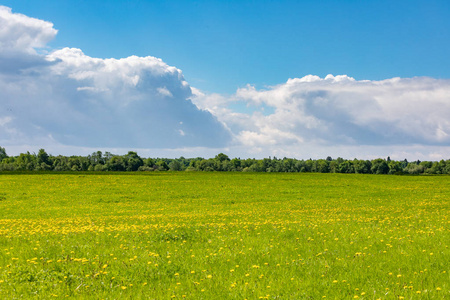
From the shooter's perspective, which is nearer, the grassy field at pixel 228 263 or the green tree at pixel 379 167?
the grassy field at pixel 228 263

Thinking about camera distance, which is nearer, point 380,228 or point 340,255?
point 340,255

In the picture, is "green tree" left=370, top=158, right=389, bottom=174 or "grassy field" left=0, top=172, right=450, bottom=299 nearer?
"grassy field" left=0, top=172, right=450, bottom=299

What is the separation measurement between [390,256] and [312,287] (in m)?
4.46

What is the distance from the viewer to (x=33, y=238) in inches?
609

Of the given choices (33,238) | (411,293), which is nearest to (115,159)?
(33,238)

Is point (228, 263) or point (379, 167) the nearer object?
point (228, 263)

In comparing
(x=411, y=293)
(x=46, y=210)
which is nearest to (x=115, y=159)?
(x=46, y=210)

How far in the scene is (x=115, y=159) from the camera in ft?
569

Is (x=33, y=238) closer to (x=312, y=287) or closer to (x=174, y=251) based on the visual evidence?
(x=174, y=251)

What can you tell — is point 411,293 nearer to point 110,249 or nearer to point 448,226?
point 110,249

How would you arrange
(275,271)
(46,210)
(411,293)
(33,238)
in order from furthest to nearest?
(46,210) → (33,238) → (275,271) → (411,293)

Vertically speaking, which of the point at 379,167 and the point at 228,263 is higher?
the point at 379,167

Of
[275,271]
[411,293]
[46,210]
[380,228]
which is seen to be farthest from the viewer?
[46,210]

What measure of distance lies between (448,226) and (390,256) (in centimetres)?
1020
